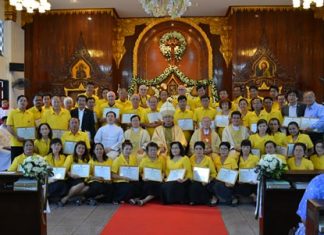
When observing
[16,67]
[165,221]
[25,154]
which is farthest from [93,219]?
[16,67]

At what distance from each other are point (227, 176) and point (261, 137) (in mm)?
971

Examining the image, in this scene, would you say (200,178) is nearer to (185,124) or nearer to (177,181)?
(177,181)

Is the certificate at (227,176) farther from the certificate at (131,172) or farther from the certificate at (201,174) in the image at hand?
the certificate at (131,172)

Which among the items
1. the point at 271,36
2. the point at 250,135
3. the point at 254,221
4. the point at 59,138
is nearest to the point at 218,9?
the point at 271,36

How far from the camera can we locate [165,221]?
580 centimetres

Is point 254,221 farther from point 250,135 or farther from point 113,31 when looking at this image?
point 113,31

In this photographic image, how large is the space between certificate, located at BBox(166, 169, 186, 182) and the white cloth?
49.2 inches

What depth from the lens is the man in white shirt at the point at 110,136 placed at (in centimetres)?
777

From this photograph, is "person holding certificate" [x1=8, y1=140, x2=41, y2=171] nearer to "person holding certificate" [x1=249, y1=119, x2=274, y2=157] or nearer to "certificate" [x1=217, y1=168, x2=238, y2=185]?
"certificate" [x1=217, y1=168, x2=238, y2=185]

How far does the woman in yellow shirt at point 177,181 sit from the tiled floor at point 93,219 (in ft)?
2.13

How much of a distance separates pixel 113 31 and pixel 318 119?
27.0 feet

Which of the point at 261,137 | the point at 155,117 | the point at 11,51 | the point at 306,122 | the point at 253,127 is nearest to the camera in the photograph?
the point at 261,137

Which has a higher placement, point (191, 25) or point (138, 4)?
point (138, 4)

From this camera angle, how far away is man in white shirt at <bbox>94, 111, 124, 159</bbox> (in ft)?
25.5
